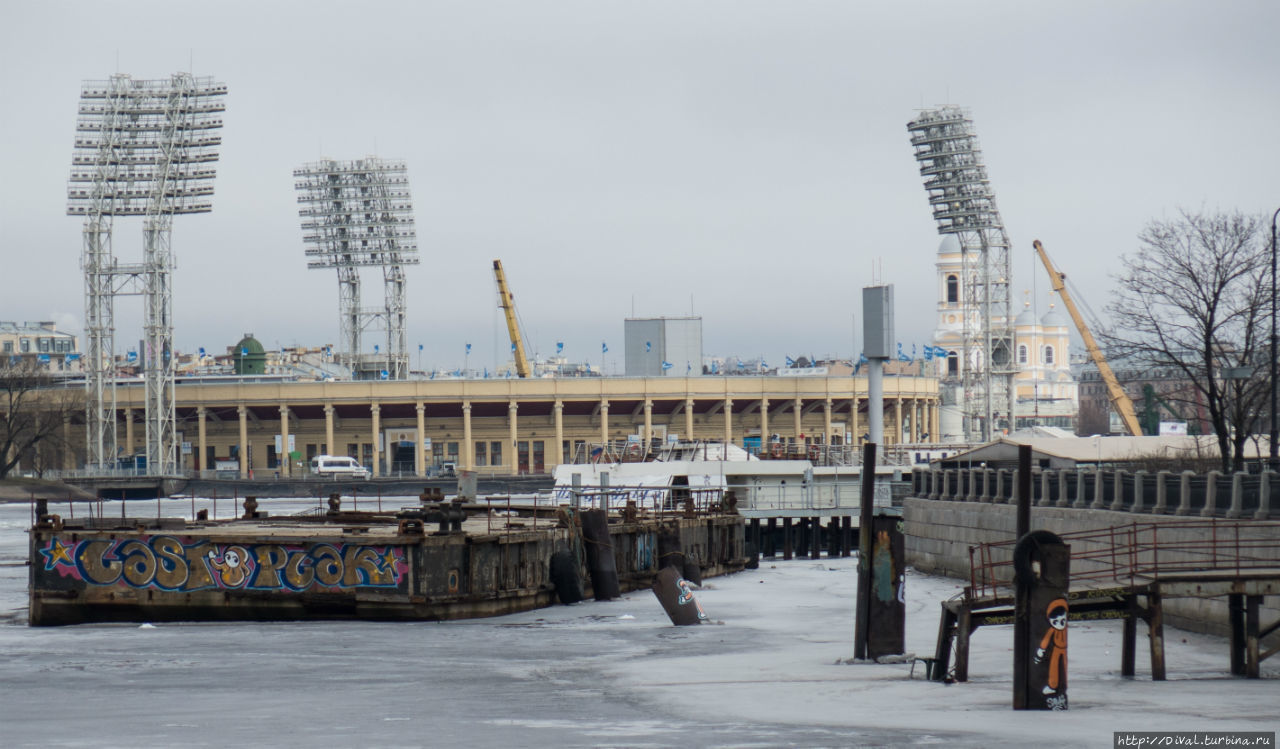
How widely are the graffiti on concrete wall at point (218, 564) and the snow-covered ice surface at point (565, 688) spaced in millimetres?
937

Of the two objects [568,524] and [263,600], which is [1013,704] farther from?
[568,524]

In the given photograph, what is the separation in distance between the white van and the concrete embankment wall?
82205 millimetres

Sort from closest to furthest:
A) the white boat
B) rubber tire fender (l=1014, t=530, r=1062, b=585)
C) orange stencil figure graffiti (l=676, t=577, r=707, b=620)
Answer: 1. rubber tire fender (l=1014, t=530, r=1062, b=585)
2. orange stencil figure graffiti (l=676, t=577, r=707, b=620)
3. the white boat

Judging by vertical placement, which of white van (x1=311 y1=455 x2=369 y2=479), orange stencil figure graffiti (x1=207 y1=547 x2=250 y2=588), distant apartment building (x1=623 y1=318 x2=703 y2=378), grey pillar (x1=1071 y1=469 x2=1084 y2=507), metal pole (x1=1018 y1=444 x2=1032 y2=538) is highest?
distant apartment building (x1=623 y1=318 x2=703 y2=378)

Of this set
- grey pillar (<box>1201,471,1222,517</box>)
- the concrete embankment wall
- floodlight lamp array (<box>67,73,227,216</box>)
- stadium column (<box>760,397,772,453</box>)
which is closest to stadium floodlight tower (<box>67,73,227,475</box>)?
floodlight lamp array (<box>67,73,227,216</box>)

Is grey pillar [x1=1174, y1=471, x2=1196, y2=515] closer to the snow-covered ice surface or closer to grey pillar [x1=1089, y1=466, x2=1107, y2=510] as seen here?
the snow-covered ice surface

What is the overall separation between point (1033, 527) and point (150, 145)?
314 ft

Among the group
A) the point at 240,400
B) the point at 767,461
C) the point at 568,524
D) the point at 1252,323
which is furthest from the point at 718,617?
the point at 240,400

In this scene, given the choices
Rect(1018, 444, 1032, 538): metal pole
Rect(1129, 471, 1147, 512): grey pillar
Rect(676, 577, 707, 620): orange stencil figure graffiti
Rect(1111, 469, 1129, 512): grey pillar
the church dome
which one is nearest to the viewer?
Rect(1018, 444, 1032, 538): metal pole

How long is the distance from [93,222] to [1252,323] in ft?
299

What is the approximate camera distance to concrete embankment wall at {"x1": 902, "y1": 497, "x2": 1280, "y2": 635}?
3150 cm

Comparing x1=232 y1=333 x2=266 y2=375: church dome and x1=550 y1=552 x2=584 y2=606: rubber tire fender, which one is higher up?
x1=232 y1=333 x2=266 y2=375: church dome

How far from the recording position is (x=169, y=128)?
123 metres

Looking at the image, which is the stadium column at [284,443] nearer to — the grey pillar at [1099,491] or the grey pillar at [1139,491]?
the grey pillar at [1099,491]
